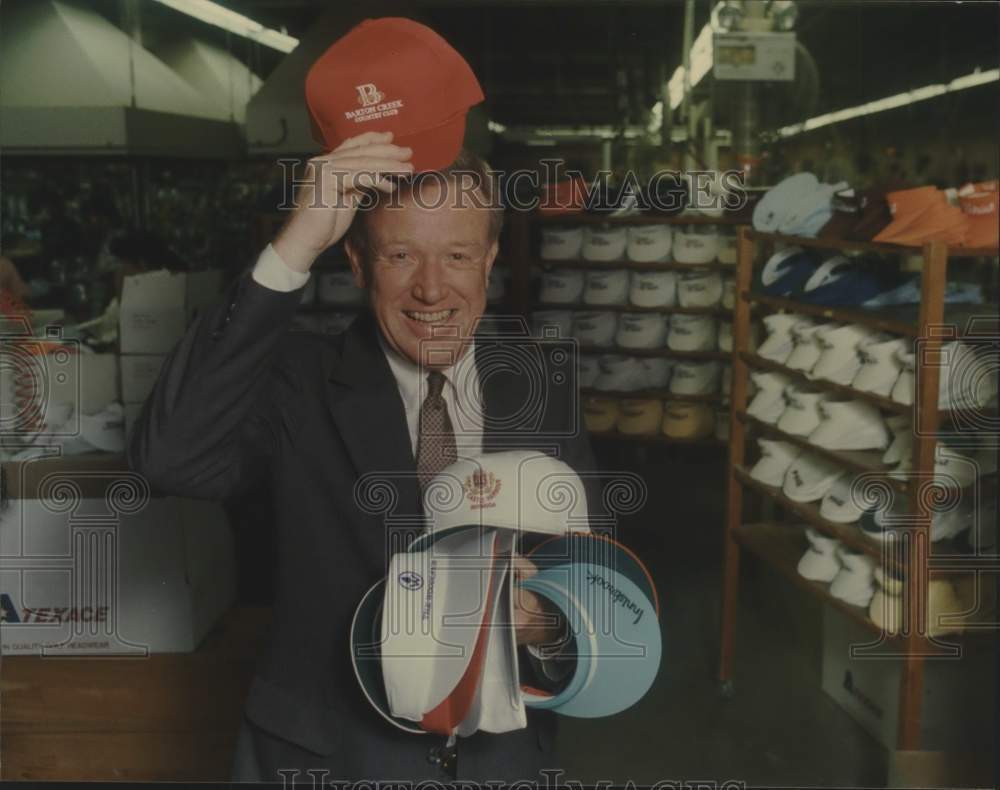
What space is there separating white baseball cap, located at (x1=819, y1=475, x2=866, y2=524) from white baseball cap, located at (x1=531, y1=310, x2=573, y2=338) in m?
0.70

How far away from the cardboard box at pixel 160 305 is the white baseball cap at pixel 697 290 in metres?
1.07

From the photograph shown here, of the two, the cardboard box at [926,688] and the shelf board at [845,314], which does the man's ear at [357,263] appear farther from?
the cardboard box at [926,688]

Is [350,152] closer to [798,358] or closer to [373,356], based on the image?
[373,356]

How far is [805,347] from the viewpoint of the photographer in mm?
2498

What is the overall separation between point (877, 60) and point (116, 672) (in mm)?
1918

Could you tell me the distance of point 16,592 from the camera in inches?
81.3

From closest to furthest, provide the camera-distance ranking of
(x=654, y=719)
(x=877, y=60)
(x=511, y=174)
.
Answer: (x=511, y=174)
(x=877, y=60)
(x=654, y=719)

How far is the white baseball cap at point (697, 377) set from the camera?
2531 millimetres

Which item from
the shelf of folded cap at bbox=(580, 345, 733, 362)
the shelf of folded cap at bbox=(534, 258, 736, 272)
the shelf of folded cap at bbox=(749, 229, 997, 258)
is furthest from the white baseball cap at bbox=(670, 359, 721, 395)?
the shelf of folded cap at bbox=(749, 229, 997, 258)

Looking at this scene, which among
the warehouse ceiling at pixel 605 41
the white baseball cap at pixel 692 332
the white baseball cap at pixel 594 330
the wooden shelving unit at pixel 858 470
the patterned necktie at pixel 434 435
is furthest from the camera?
the white baseball cap at pixel 692 332

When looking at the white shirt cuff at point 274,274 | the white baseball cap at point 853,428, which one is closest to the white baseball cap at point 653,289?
the white baseball cap at point 853,428

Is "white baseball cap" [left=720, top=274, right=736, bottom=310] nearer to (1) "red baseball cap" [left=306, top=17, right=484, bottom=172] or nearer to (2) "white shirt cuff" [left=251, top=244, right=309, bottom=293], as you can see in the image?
(1) "red baseball cap" [left=306, top=17, right=484, bottom=172]

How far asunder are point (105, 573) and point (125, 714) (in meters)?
0.34

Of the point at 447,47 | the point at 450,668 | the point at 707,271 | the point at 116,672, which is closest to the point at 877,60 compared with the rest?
the point at 707,271
